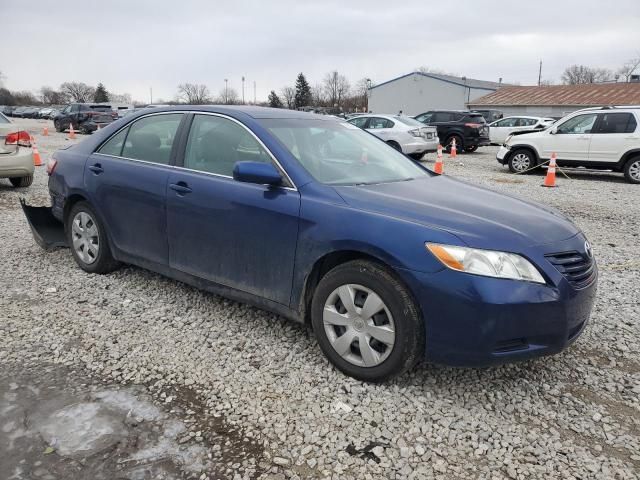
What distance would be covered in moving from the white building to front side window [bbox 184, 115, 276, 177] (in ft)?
171

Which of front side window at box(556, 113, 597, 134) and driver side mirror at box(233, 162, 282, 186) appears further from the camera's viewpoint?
front side window at box(556, 113, 597, 134)

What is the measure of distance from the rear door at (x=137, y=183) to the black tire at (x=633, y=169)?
12008mm

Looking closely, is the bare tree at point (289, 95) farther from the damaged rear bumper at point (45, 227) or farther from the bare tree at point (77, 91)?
the damaged rear bumper at point (45, 227)

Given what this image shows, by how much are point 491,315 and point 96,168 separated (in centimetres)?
362

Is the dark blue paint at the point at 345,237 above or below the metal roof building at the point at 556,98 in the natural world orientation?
below

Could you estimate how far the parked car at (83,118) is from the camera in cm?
2839

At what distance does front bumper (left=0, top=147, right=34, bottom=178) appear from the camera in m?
8.70

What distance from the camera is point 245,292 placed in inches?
142

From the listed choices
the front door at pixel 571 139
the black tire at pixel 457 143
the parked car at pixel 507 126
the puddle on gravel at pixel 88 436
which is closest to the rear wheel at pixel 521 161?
the front door at pixel 571 139

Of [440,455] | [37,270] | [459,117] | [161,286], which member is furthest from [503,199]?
[459,117]

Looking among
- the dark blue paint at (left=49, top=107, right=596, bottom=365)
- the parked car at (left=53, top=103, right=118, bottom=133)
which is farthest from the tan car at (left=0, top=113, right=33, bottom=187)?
the parked car at (left=53, top=103, right=118, bottom=133)

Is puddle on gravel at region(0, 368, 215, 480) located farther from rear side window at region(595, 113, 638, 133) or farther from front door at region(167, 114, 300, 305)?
rear side window at region(595, 113, 638, 133)

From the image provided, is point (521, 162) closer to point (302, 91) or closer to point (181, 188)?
point (181, 188)

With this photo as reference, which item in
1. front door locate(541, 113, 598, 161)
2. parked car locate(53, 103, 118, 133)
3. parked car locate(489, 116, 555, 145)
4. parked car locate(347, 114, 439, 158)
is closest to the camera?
front door locate(541, 113, 598, 161)
